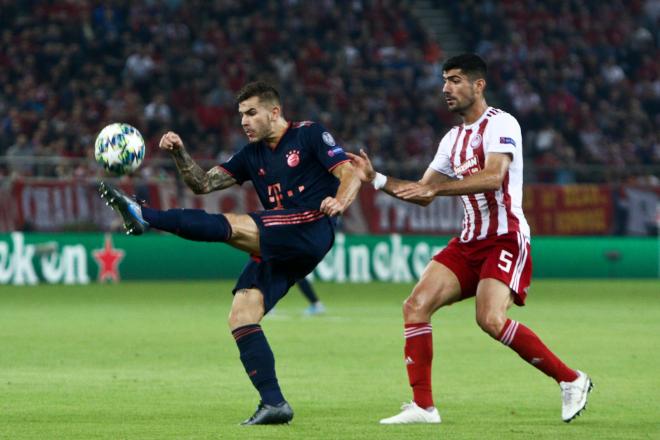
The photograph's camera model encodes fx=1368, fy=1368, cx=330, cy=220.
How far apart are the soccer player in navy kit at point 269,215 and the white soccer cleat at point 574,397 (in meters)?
1.67

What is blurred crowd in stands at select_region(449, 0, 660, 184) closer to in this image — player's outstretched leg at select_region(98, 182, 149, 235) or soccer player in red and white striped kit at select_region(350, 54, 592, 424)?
soccer player in red and white striped kit at select_region(350, 54, 592, 424)

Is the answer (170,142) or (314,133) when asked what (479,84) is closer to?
(314,133)

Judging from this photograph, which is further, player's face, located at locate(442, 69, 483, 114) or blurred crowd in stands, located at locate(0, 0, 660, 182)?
blurred crowd in stands, located at locate(0, 0, 660, 182)

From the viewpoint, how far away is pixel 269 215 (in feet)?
27.8

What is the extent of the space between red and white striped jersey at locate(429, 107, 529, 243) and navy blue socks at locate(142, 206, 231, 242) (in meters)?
1.64

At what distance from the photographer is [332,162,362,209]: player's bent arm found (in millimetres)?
8203

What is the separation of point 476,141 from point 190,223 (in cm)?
196

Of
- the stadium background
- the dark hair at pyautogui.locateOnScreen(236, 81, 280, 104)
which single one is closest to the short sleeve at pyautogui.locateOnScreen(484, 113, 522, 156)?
the dark hair at pyautogui.locateOnScreen(236, 81, 280, 104)

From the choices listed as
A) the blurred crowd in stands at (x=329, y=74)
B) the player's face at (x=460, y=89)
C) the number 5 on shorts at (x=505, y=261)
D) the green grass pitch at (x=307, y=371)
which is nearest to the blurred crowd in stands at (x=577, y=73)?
the blurred crowd in stands at (x=329, y=74)

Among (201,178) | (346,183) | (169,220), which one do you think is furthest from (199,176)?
(346,183)

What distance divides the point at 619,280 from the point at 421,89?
6577 millimetres

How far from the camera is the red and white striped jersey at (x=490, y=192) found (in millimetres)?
8602

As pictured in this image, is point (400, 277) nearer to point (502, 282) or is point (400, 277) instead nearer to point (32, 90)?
point (32, 90)

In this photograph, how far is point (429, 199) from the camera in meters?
8.30
